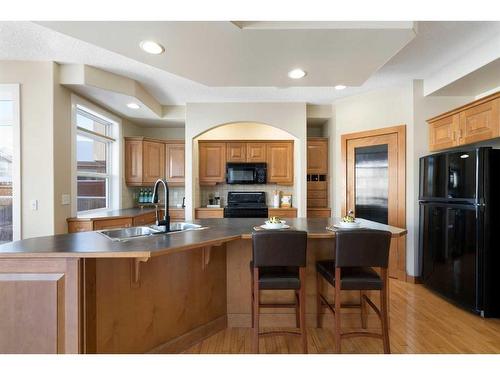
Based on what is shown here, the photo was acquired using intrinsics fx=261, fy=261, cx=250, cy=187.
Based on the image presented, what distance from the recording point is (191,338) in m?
2.06

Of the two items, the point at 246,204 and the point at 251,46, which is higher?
the point at 251,46

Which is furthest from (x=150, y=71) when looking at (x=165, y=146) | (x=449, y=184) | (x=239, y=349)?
(x=449, y=184)

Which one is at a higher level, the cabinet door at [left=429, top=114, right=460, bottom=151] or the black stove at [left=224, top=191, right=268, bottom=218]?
the cabinet door at [left=429, top=114, right=460, bottom=151]

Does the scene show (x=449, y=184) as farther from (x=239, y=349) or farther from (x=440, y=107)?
(x=239, y=349)

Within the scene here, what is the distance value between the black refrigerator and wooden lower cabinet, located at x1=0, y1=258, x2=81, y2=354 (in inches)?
128

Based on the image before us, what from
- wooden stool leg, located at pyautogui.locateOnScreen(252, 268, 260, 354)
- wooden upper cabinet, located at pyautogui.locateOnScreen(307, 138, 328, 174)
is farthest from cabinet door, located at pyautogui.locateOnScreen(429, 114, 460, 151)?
wooden stool leg, located at pyautogui.locateOnScreen(252, 268, 260, 354)

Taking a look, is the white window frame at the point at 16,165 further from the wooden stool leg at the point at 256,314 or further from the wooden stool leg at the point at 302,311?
the wooden stool leg at the point at 302,311

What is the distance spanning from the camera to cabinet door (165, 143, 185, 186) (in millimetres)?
4820

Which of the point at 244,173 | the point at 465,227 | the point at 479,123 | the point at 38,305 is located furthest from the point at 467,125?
the point at 38,305

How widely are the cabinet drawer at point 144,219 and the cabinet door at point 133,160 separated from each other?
0.72m

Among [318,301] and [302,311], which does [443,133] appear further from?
[302,311]

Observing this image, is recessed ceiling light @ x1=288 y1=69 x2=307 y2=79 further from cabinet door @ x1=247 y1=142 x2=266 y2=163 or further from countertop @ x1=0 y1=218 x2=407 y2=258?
cabinet door @ x1=247 y1=142 x2=266 y2=163

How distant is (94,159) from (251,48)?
319cm

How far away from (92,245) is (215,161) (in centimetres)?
326
